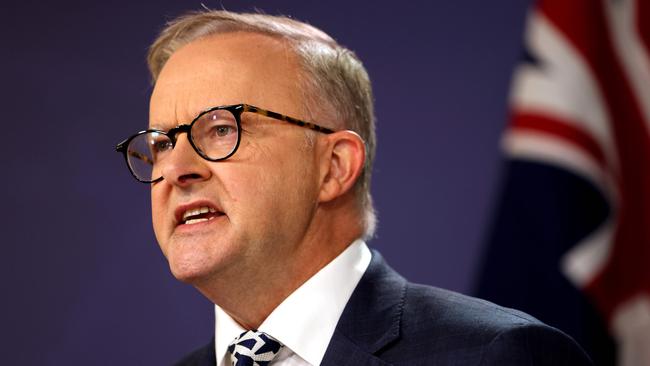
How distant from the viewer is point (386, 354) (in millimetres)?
2076

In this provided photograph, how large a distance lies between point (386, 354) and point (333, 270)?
25 centimetres

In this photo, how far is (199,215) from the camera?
2.16 meters

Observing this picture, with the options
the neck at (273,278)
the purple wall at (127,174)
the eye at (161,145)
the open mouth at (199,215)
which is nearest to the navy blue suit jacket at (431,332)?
the neck at (273,278)

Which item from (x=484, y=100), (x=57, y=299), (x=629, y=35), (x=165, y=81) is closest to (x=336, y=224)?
(x=165, y=81)

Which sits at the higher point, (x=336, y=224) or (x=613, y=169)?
(x=613, y=169)

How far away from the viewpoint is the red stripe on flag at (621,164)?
7.27ft

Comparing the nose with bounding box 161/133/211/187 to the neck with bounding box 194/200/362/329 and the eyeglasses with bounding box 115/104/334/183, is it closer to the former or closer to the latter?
the eyeglasses with bounding box 115/104/334/183

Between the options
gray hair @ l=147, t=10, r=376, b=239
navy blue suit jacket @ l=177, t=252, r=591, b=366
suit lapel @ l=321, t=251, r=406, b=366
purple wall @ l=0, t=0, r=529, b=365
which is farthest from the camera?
purple wall @ l=0, t=0, r=529, b=365

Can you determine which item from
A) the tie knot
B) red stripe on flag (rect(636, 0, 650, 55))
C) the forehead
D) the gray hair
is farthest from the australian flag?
the tie knot

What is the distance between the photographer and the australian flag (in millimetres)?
2227

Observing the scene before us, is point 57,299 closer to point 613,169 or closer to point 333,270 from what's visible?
point 333,270

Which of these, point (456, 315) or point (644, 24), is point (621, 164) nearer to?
point (644, 24)

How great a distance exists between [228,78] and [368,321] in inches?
23.7

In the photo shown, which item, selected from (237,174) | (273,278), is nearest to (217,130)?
(237,174)
